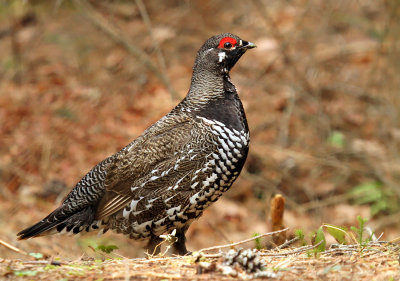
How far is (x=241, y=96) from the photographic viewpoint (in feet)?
34.6

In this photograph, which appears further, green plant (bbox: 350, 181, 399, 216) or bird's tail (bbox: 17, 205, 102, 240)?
green plant (bbox: 350, 181, 399, 216)

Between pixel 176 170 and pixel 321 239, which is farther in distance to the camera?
pixel 176 170

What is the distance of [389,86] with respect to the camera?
9.55 metres

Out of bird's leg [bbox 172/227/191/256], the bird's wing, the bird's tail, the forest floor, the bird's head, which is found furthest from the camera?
the bird's tail

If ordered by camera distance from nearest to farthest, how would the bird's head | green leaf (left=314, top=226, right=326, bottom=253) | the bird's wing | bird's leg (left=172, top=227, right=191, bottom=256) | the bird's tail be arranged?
green leaf (left=314, top=226, right=326, bottom=253), the bird's wing, bird's leg (left=172, top=227, right=191, bottom=256), the bird's head, the bird's tail

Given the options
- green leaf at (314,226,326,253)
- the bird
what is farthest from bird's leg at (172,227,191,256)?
green leaf at (314,226,326,253)

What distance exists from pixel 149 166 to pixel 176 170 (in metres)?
0.31

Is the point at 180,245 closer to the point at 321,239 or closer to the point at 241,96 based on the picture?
the point at 321,239

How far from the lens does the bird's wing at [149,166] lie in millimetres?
5086

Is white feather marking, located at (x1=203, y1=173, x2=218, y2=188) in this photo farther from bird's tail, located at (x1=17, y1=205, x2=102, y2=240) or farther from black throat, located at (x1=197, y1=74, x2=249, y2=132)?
bird's tail, located at (x1=17, y1=205, x2=102, y2=240)

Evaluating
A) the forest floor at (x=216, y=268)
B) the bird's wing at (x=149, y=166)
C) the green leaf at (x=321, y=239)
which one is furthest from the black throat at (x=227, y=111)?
the forest floor at (x=216, y=268)

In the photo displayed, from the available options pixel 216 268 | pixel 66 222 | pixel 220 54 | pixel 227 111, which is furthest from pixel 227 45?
pixel 216 268

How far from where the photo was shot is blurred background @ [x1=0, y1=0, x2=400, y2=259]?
348 inches

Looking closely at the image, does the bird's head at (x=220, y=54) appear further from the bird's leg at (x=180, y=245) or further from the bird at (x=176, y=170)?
the bird's leg at (x=180, y=245)
